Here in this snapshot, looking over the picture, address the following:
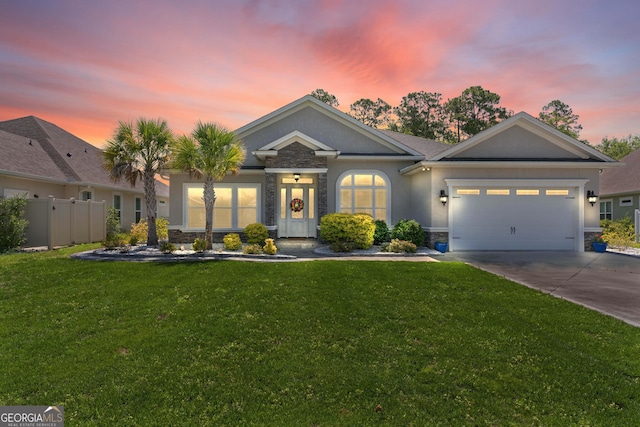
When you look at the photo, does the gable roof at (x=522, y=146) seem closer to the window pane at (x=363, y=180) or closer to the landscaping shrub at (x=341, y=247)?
the window pane at (x=363, y=180)

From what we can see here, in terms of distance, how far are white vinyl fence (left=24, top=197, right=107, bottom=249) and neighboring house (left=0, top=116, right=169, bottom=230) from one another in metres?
2.77

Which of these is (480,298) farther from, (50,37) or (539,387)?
(50,37)

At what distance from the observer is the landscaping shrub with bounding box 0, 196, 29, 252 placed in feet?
41.0

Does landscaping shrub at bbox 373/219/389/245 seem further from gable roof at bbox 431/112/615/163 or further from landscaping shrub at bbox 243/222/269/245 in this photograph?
landscaping shrub at bbox 243/222/269/245

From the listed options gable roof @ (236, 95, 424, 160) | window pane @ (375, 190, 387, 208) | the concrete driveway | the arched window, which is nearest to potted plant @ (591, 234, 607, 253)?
the concrete driveway

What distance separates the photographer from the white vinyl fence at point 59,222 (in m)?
13.5

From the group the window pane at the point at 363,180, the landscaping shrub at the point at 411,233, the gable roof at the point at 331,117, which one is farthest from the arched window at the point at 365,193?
the landscaping shrub at the point at 411,233

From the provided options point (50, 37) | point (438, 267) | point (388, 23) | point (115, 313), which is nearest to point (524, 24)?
point (388, 23)

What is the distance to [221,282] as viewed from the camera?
762cm

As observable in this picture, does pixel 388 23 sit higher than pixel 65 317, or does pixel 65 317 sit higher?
pixel 388 23

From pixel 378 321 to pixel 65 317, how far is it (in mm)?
5554

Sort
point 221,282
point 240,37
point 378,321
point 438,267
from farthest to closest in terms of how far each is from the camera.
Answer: point 240,37, point 438,267, point 221,282, point 378,321

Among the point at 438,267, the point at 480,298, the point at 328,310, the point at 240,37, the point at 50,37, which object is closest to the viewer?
the point at 328,310

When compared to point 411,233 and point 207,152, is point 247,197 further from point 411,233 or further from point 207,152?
point 411,233
